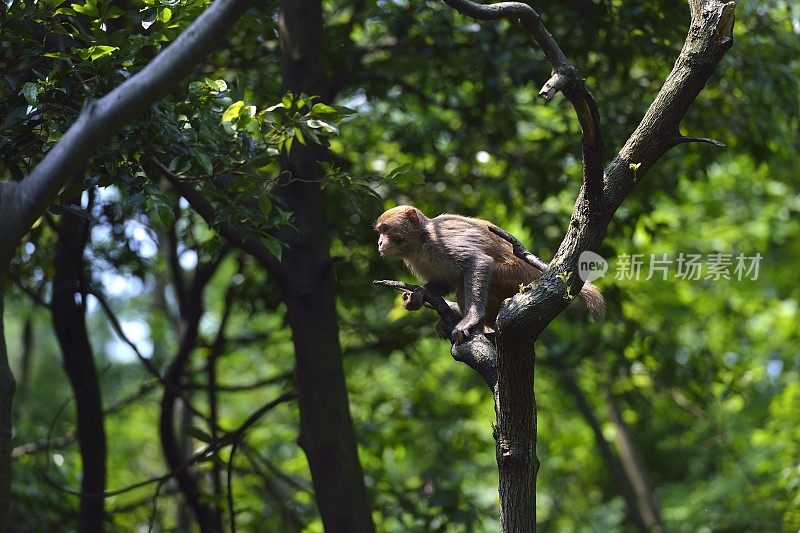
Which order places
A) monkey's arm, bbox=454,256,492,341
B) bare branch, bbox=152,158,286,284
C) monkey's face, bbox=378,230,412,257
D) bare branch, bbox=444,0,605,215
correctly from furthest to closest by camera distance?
1. monkey's face, bbox=378,230,412,257
2. monkey's arm, bbox=454,256,492,341
3. bare branch, bbox=152,158,286,284
4. bare branch, bbox=444,0,605,215

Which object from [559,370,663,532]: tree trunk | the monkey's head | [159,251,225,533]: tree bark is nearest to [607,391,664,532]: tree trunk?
[559,370,663,532]: tree trunk

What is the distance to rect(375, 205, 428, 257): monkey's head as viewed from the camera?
5629 millimetres

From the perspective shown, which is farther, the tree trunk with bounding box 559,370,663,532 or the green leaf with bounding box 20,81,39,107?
the tree trunk with bounding box 559,370,663,532

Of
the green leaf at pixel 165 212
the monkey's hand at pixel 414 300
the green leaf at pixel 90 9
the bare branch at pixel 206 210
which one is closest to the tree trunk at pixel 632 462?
the bare branch at pixel 206 210

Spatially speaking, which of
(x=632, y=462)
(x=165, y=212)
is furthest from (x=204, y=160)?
(x=632, y=462)

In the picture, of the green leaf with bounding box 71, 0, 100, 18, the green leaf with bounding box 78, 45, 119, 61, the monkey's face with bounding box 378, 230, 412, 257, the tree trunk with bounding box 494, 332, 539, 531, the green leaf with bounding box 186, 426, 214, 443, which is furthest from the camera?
the green leaf with bounding box 186, 426, 214, 443

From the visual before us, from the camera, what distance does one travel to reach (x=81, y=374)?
6.83 meters

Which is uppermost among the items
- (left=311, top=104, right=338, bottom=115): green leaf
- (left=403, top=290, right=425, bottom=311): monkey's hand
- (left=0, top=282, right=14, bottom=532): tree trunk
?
(left=311, top=104, right=338, bottom=115): green leaf

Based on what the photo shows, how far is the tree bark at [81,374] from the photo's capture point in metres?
6.59

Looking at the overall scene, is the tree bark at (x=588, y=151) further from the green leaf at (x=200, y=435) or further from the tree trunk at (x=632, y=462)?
the tree trunk at (x=632, y=462)

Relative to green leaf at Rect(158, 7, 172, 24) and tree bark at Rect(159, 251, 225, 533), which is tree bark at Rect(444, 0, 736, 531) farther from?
tree bark at Rect(159, 251, 225, 533)

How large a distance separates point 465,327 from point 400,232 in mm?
1118

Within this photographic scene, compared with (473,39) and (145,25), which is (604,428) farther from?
(145,25)

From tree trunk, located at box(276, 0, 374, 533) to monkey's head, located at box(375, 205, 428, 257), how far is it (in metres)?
0.38
